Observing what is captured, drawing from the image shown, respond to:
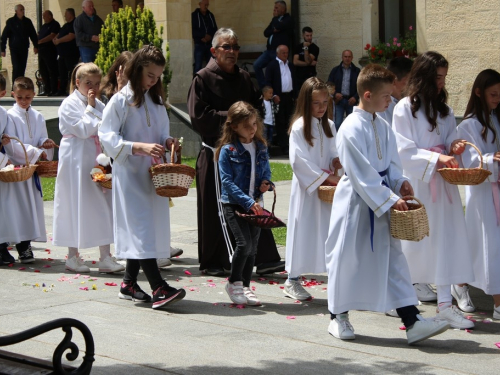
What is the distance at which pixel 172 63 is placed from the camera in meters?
20.1

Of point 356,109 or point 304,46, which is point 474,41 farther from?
point 356,109

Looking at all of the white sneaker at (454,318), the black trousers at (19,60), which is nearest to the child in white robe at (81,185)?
the white sneaker at (454,318)

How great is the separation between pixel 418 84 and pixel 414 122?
29 centimetres

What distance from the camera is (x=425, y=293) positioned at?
7539mm

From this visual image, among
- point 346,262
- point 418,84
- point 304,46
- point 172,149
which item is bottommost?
point 346,262

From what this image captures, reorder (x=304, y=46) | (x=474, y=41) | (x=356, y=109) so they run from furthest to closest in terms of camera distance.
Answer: (x=304, y=46)
(x=474, y=41)
(x=356, y=109)

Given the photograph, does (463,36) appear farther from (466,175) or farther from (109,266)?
(466,175)

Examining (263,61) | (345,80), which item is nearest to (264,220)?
(345,80)

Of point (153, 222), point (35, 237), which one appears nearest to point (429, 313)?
point (153, 222)

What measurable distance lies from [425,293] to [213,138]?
241 centimetres

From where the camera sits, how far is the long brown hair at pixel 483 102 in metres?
6.97

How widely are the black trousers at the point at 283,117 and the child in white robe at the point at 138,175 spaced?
1245cm

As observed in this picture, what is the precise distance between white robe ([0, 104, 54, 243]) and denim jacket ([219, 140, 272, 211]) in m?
2.67

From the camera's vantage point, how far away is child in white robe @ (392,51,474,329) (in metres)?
6.79
